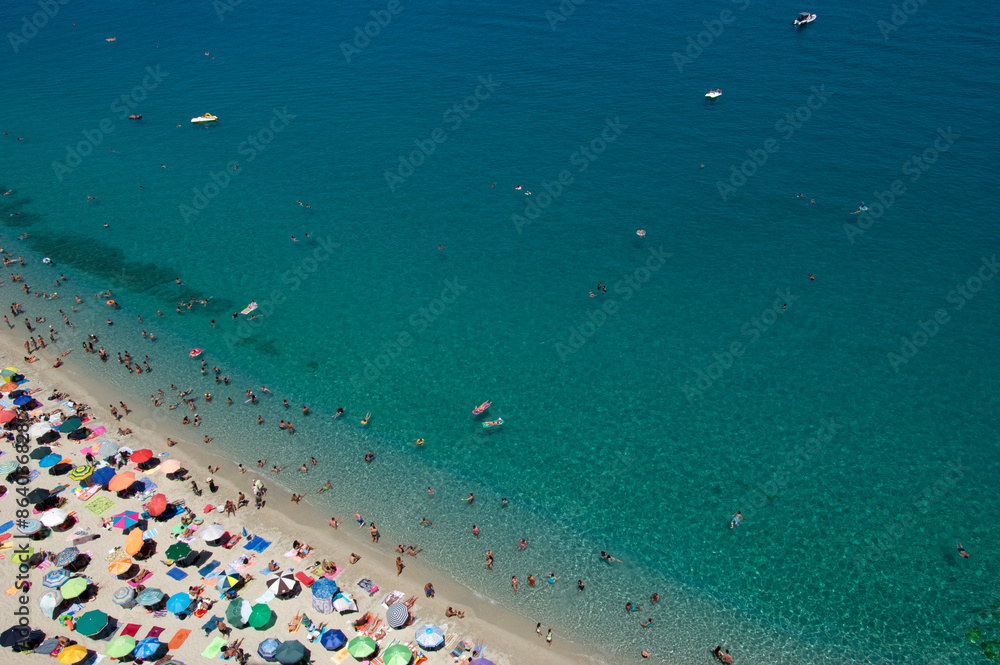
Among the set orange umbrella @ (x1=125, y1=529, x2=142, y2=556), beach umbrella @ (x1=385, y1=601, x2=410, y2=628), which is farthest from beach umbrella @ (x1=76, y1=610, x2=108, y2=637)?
beach umbrella @ (x1=385, y1=601, x2=410, y2=628)

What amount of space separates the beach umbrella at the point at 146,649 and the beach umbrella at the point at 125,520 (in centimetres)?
888

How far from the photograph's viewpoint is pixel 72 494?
4097 cm

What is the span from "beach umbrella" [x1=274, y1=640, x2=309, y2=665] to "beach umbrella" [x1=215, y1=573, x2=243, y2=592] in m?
5.29

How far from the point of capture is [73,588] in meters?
34.1

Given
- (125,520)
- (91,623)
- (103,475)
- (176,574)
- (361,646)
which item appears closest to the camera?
(361,646)

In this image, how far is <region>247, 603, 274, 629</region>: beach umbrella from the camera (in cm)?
3331

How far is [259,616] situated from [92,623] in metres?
8.28

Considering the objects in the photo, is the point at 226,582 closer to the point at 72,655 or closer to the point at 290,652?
the point at 290,652

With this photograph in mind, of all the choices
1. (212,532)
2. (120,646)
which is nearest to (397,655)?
(120,646)

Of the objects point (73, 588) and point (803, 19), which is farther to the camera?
point (803, 19)

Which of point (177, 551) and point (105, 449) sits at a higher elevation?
point (177, 551)

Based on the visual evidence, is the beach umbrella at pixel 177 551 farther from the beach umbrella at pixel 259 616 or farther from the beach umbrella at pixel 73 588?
the beach umbrella at pixel 259 616

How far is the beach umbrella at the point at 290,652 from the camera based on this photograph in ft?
103

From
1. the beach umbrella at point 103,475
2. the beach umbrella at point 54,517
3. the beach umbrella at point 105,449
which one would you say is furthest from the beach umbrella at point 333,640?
the beach umbrella at point 105,449
